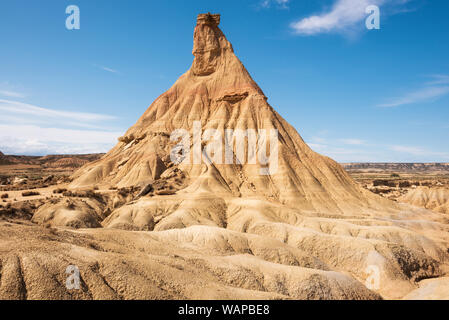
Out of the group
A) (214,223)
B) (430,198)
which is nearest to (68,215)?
(214,223)

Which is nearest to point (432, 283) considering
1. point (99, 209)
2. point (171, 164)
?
point (99, 209)

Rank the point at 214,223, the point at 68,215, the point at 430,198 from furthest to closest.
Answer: the point at 430,198 → the point at 214,223 → the point at 68,215

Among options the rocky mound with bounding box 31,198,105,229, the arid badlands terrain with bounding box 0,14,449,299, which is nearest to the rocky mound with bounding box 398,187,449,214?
the arid badlands terrain with bounding box 0,14,449,299

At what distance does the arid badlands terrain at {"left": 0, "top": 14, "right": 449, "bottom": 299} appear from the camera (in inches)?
469

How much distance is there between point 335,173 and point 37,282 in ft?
144

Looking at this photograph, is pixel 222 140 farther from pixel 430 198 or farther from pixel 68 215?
pixel 430 198

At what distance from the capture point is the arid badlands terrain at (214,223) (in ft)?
39.1

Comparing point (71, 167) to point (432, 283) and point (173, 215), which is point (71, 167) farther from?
point (432, 283)

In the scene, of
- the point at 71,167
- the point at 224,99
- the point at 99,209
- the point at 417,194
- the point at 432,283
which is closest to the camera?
the point at 432,283

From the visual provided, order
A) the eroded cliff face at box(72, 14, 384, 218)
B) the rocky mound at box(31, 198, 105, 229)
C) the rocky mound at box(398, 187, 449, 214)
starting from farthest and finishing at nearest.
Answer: the rocky mound at box(398, 187, 449, 214)
the eroded cliff face at box(72, 14, 384, 218)
the rocky mound at box(31, 198, 105, 229)

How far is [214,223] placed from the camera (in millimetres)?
32250

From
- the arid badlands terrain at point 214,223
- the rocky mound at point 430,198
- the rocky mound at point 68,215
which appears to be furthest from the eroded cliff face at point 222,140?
the rocky mound at point 430,198

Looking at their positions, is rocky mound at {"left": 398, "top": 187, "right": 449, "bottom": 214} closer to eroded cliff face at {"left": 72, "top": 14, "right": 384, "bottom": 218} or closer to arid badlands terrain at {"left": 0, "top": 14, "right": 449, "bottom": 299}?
arid badlands terrain at {"left": 0, "top": 14, "right": 449, "bottom": 299}

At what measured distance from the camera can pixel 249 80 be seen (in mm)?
56156
